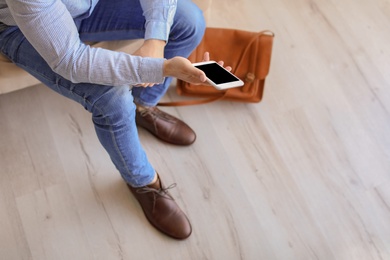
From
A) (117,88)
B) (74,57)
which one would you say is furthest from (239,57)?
(74,57)

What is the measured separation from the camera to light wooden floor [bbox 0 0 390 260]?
121 centimetres

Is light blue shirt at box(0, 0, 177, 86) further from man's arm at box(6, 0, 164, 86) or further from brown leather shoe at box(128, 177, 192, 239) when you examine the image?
brown leather shoe at box(128, 177, 192, 239)

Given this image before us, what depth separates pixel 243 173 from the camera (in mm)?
1309

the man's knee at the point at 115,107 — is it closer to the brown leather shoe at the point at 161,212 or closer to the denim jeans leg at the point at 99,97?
the denim jeans leg at the point at 99,97

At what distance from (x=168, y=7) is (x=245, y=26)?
1.99 feet

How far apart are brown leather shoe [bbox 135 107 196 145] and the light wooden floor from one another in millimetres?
34

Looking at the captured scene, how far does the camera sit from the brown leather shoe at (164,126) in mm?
1308

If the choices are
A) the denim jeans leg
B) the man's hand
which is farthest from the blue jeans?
the man's hand

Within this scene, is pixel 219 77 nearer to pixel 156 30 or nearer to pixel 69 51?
pixel 156 30

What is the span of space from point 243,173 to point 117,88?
543 mm

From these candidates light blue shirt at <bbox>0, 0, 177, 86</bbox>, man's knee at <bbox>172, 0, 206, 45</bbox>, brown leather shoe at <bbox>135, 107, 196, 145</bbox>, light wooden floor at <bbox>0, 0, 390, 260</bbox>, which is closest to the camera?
light blue shirt at <bbox>0, 0, 177, 86</bbox>

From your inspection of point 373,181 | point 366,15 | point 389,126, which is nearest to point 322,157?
point 373,181

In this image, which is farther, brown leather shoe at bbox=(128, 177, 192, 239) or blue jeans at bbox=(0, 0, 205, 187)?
brown leather shoe at bbox=(128, 177, 192, 239)

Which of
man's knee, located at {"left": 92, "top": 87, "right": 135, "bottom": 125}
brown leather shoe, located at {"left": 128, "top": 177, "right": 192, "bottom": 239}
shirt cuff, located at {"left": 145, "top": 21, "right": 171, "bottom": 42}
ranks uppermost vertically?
shirt cuff, located at {"left": 145, "top": 21, "right": 171, "bottom": 42}
